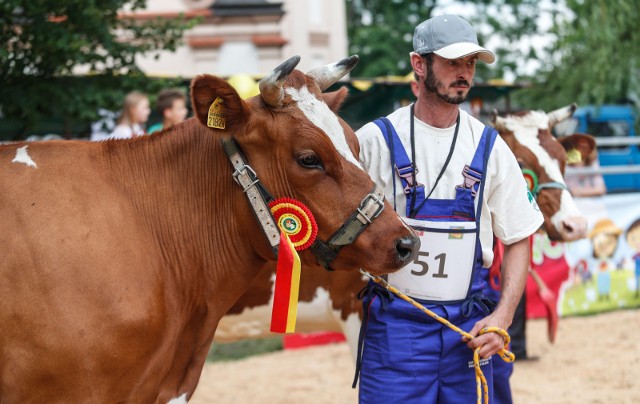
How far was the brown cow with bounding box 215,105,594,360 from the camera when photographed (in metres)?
5.33

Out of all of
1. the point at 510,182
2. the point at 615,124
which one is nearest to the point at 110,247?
the point at 510,182

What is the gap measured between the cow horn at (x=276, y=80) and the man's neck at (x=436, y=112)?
2.14 ft

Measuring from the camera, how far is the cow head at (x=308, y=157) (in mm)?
3031

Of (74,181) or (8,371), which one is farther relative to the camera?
(74,181)

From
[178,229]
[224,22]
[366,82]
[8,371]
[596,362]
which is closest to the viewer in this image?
[8,371]

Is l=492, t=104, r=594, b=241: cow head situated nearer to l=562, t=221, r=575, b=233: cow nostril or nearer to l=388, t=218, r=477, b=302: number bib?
l=562, t=221, r=575, b=233: cow nostril

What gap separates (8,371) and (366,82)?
7.24m

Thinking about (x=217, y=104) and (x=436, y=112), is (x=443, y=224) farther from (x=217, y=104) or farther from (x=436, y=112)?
(x=217, y=104)

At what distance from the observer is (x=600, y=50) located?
16.3 m

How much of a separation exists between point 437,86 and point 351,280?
2231mm

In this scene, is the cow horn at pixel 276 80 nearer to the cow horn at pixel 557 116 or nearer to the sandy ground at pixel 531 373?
the cow horn at pixel 557 116

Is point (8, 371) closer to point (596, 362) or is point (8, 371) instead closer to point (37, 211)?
point (37, 211)

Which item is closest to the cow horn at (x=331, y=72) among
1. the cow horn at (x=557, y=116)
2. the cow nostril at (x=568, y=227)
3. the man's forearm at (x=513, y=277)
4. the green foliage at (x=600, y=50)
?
the man's forearm at (x=513, y=277)

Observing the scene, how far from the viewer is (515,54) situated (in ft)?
87.4
